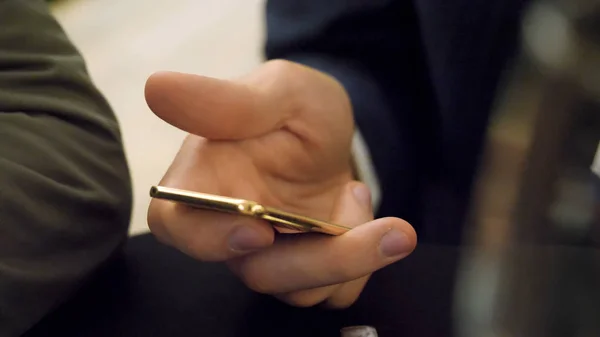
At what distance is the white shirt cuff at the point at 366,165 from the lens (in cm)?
39

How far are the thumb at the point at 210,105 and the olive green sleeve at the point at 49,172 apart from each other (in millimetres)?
59

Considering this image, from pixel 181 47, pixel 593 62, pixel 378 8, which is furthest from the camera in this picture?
pixel 181 47

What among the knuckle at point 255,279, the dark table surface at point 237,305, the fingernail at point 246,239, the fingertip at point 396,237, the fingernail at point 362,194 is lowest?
the dark table surface at point 237,305

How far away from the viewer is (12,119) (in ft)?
0.91

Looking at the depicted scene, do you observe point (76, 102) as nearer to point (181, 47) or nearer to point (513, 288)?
point (513, 288)

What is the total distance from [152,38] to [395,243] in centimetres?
78

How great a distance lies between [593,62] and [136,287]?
0.22m

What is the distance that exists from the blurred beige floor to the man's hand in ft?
1.41

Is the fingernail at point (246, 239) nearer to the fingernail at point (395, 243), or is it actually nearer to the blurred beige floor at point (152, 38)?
the fingernail at point (395, 243)

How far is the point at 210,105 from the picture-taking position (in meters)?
0.25

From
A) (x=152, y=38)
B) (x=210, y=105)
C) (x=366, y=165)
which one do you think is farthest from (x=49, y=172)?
(x=152, y=38)

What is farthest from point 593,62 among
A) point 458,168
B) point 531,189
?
point 458,168

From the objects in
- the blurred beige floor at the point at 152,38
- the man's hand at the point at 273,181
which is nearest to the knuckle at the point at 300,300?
the man's hand at the point at 273,181

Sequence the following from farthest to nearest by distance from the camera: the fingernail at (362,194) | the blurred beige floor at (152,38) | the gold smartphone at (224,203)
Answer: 1. the blurred beige floor at (152,38)
2. the fingernail at (362,194)
3. the gold smartphone at (224,203)
